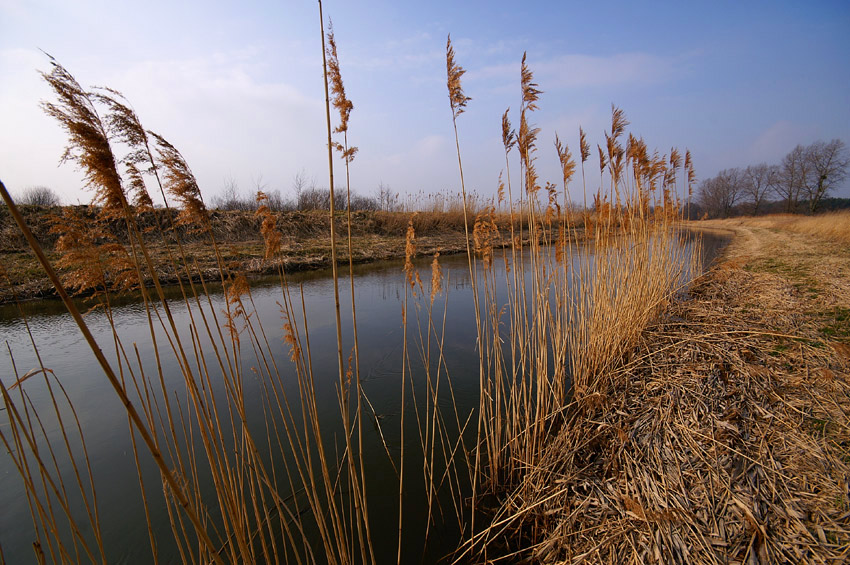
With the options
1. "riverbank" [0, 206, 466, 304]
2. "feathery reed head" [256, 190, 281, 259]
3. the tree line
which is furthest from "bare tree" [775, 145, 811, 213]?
"feathery reed head" [256, 190, 281, 259]

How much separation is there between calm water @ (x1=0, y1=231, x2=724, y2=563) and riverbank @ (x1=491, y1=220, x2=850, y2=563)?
87 cm

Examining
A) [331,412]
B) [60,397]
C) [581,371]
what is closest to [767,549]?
[581,371]

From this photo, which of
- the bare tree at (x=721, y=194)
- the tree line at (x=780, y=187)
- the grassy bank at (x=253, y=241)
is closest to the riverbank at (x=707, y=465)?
the grassy bank at (x=253, y=241)

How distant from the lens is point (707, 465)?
200 centimetres

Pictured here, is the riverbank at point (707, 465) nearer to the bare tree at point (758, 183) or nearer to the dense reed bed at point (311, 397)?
the dense reed bed at point (311, 397)

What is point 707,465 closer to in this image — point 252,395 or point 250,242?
point 252,395

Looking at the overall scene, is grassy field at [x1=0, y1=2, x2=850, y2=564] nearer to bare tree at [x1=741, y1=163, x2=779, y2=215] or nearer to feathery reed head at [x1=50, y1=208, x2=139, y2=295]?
feathery reed head at [x1=50, y1=208, x2=139, y2=295]

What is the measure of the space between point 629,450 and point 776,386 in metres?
1.22

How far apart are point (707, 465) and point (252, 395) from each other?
4391 millimetres

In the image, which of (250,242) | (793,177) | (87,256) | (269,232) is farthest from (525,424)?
(793,177)

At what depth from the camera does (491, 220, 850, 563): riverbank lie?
1.65m

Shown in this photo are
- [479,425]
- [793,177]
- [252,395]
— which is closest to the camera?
[479,425]

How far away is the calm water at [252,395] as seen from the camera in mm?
2473

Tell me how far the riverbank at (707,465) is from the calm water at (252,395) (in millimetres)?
875
